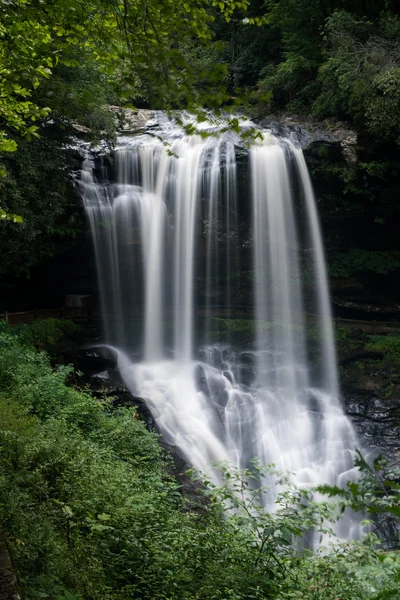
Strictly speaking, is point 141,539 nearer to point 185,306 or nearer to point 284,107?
point 185,306

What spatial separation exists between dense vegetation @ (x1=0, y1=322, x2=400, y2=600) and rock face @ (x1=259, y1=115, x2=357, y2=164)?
13162 mm

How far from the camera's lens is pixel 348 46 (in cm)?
1656

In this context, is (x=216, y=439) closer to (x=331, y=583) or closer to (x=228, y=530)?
(x=228, y=530)

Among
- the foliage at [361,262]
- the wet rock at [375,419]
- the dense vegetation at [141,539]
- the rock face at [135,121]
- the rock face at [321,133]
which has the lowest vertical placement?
the wet rock at [375,419]

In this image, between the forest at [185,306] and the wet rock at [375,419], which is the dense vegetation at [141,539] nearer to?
the forest at [185,306]

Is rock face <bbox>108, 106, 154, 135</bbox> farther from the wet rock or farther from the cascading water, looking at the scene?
the wet rock

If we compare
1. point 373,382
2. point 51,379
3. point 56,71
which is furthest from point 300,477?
point 56,71

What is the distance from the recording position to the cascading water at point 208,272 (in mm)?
13953

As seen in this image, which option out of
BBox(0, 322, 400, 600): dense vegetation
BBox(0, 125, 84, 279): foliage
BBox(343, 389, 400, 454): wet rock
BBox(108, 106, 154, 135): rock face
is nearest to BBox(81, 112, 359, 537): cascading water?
BBox(343, 389, 400, 454): wet rock

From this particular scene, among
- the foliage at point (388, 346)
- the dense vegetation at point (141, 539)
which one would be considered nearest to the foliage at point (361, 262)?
the foliage at point (388, 346)

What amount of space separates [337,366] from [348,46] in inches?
427

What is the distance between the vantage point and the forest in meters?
3.87

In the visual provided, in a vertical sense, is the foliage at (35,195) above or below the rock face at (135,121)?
below

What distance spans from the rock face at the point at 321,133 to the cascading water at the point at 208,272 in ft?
2.23
